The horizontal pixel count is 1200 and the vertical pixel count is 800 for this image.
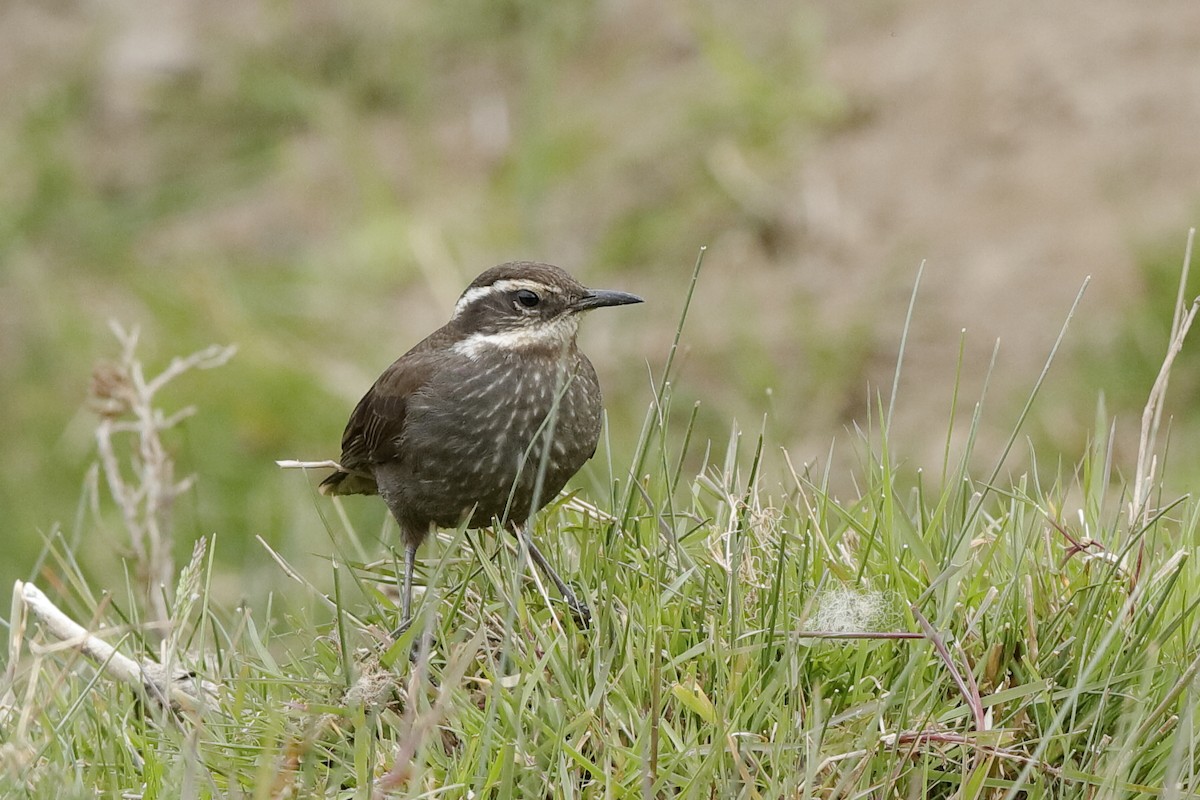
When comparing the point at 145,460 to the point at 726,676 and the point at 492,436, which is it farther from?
the point at 726,676

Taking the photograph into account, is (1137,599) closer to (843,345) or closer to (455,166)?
(843,345)

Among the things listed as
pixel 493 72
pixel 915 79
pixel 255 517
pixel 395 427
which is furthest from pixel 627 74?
pixel 395 427

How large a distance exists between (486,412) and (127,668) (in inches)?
48.4

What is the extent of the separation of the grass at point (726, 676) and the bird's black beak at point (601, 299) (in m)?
0.93

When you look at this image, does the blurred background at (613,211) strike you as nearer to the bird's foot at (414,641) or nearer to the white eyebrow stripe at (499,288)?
the white eyebrow stripe at (499,288)

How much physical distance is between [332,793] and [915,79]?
22.5 feet

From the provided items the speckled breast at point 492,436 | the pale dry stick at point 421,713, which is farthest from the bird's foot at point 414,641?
the speckled breast at point 492,436

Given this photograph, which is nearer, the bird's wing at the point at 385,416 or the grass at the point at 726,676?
the grass at the point at 726,676

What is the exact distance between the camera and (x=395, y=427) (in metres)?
5.04

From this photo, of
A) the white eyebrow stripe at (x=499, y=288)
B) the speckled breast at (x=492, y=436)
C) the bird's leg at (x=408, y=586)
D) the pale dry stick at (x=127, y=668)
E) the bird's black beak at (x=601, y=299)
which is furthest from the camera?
the white eyebrow stripe at (x=499, y=288)

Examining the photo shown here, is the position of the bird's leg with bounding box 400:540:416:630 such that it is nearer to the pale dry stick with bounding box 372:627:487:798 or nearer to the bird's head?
the pale dry stick with bounding box 372:627:487:798

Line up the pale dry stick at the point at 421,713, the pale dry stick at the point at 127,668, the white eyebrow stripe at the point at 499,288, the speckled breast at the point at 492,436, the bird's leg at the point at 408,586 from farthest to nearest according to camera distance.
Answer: the white eyebrow stripe at the point at 499,288
the speckled breast at the point at 492,436
the bird's leg at the point at 408,586
the pale dry stick at the point at 127,668
the pale dry stick at the point at 421,713

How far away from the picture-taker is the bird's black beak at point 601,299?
16.2 feet

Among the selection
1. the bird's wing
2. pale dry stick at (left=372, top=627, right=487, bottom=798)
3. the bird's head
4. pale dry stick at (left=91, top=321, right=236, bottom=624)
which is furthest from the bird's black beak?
pale dry stick at (left=372, top=627, right=487, bottom=798)
